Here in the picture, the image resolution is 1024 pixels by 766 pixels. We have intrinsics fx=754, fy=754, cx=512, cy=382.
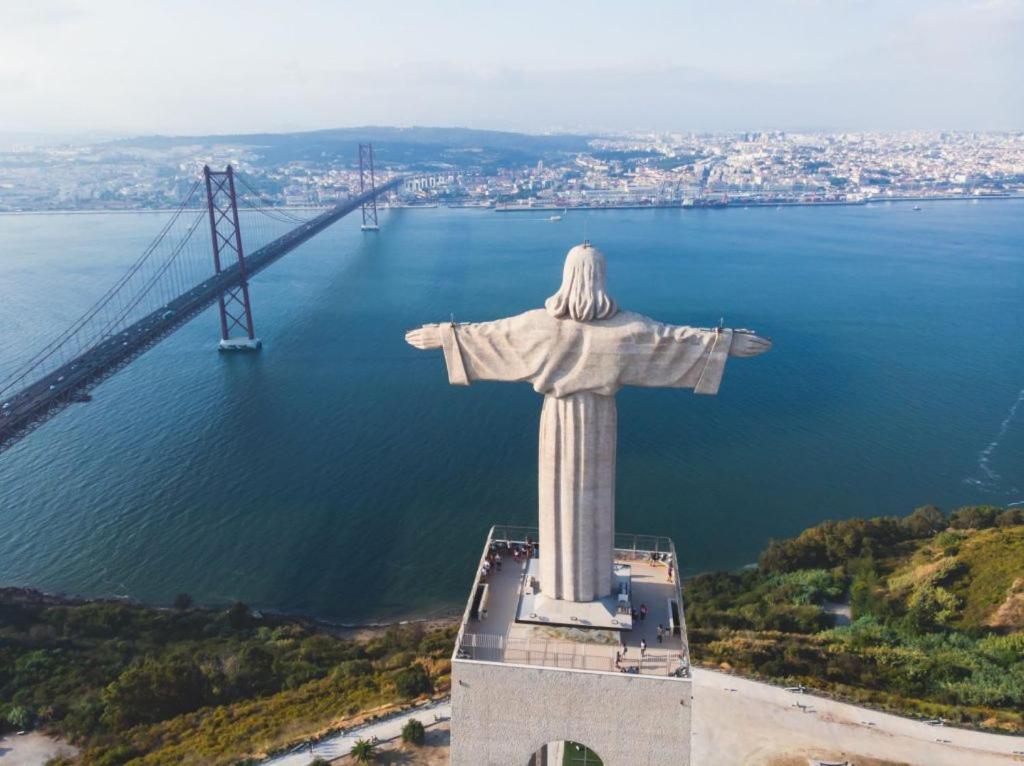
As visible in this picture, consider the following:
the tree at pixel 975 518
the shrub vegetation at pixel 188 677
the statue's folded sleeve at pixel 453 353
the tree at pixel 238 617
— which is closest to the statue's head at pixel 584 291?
the statue's folded sleeve at pixel 453 353

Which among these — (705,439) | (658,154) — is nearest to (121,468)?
(705,439)

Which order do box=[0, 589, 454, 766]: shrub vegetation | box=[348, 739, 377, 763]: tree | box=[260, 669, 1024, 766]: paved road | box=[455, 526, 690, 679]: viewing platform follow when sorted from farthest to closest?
box=[0, 589, 454, 766]: shrub vegetation → box=[260, 669, 1024, 766]: paved road → box=[348, 739, 377, 763]: tree → box=[455, 526, 690, 679]: viewing platform

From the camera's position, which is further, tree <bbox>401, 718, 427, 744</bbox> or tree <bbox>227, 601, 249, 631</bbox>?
tree <bbox>227, 601, 249, 631</bbox>

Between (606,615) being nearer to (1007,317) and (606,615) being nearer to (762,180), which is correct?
(1007,317)

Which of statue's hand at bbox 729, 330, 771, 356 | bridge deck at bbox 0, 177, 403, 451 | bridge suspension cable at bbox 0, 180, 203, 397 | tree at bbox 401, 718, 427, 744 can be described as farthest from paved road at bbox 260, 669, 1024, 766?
bridge suspension cable at bbox 0, 180, 203, 397

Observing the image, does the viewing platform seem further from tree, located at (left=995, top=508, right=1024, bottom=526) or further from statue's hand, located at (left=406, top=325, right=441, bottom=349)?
tree, located at (left=995, top=508, right=1024, bottom=526)

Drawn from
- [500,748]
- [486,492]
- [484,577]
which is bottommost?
[486,492]
